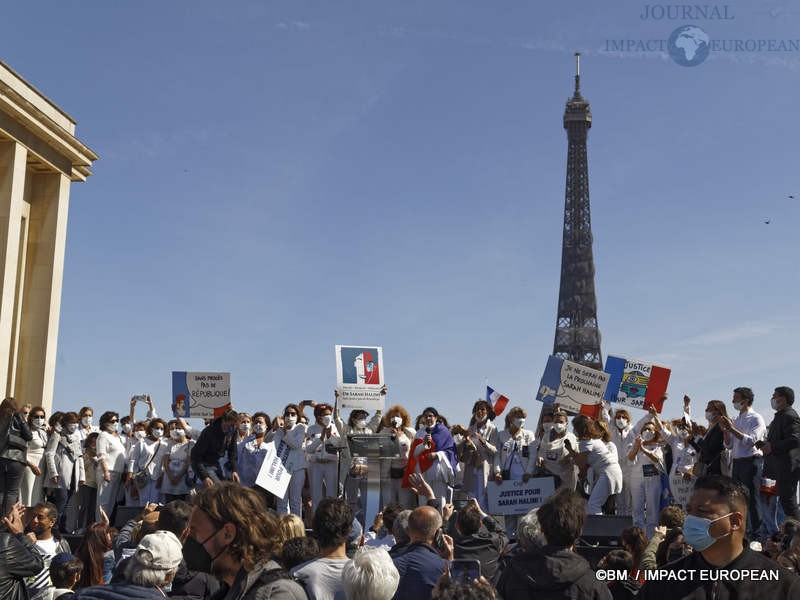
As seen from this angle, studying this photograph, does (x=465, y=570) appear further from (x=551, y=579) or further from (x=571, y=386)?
(x=571, y=386)

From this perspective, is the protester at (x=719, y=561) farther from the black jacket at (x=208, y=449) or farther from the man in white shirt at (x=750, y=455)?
the black jacket at (x=208, y=449)

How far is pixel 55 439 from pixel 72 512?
1.57m

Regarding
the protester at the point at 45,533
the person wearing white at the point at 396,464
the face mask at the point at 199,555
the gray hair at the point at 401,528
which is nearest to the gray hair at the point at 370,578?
the face mask at the point at 199,555

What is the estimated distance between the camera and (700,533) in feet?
14.6

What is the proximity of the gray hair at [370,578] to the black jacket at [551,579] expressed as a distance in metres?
0.62

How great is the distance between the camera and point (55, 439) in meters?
18.0

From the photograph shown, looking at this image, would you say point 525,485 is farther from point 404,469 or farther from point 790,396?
point 790,396

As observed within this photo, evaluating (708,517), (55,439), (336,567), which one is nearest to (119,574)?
(336,567)

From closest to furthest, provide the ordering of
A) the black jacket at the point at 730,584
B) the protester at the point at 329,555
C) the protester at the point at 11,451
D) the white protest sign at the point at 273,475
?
the black jacket at the point at 730,584
the protester at the point at 329,555
the white protest sign at the point at 273,475
the protester at the point at 11,451

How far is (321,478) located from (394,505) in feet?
27.3

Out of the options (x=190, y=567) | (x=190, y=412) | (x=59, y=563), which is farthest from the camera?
(x=190, y=412)

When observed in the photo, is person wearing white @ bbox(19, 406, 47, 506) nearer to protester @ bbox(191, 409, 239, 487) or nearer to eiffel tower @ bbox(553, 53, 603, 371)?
protester @ bbox(191, 409, 239, 487)

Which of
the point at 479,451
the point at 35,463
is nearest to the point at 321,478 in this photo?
the point at 479,451

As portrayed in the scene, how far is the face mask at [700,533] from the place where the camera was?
4453mm
